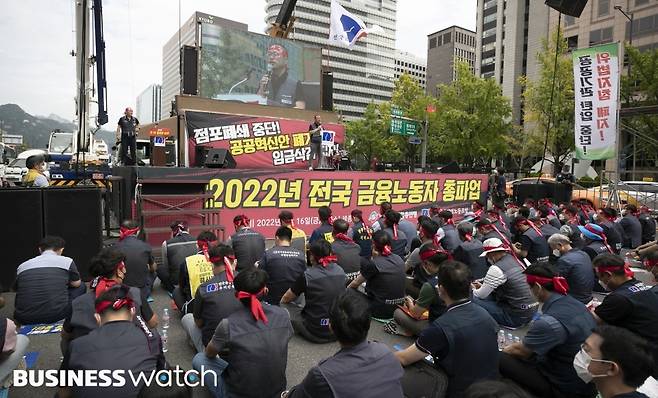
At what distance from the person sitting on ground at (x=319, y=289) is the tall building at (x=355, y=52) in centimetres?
6637

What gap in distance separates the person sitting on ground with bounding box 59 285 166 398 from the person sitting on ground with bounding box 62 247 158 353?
46 centimetres

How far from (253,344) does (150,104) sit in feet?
307

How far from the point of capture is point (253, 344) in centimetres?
296

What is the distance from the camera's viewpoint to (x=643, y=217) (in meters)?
10.9

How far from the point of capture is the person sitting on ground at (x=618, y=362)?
2.10 metres

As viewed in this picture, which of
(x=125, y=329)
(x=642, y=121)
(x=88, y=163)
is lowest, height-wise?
(x=125, y=329)

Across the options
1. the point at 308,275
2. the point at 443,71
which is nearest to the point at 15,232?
the point at 308,275

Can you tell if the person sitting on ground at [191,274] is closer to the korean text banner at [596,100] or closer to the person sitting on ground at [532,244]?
the person sitting on ground at [532,244]

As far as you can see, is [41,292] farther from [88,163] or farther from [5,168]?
[5,168]

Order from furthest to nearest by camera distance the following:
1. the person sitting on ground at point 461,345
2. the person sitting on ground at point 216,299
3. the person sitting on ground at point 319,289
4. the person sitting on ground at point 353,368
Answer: the person sitting on ground at point 319,289
the person sitting on ground at point 216,299
the person sitting on ground at point 461,345
the person sitting on ground at point 353,368

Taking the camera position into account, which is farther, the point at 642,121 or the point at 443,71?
the point at 443,71

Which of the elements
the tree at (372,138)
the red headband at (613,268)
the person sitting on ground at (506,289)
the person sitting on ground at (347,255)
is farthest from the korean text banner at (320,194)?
the tree at (372,138)

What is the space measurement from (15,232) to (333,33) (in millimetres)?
16808

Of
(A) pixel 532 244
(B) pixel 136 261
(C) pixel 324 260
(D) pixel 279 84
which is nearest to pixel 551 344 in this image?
(C) pixel 324 260
